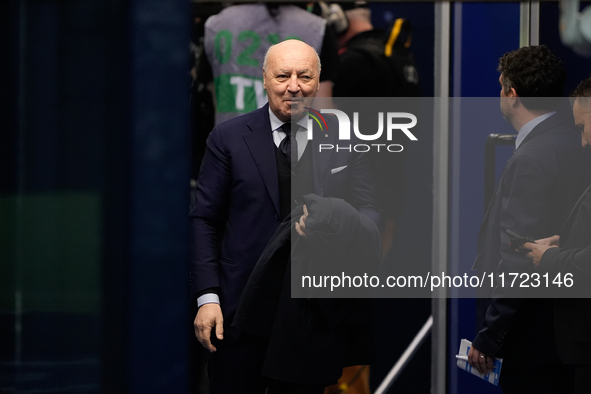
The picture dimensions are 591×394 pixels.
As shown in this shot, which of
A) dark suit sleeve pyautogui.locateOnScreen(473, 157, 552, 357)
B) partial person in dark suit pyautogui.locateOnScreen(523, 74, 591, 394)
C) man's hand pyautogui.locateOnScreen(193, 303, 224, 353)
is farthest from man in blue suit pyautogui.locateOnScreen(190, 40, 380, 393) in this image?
partial person in dark suit pyautogui.locateOnScreen(523, 74, 591, 394)

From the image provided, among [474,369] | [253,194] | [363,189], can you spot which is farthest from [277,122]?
[474,369]

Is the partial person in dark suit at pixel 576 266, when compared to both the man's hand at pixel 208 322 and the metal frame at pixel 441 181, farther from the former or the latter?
the man's hand at pixel 208 322

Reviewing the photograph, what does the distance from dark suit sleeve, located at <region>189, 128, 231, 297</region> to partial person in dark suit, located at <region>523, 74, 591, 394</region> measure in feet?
3.44

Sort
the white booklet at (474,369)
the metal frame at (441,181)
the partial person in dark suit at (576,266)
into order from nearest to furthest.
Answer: the partial person in dark suit at (576,266) < the white booklet at (474,369) < the metal frame at (441,181)

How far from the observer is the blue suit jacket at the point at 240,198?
2928 millimetres

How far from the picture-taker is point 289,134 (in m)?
2.99

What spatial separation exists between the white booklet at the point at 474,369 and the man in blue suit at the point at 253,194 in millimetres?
540

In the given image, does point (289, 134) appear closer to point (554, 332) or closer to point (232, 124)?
point (232, 124)

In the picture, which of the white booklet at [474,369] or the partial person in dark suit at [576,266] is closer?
the partial person in dark suit at [576,266]

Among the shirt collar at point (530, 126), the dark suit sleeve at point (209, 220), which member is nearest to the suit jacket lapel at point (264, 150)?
the dark suit sleeve at point (209, 220)

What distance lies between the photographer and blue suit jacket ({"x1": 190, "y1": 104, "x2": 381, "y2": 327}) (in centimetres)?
293

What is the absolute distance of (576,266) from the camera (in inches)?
114

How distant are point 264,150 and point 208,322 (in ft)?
2.04

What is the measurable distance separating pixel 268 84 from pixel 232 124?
20 cm
